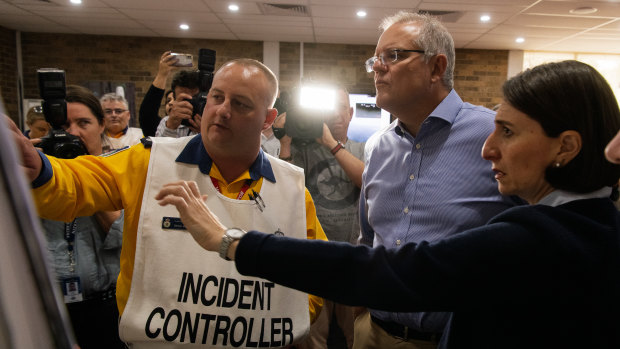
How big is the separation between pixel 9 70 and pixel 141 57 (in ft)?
7.38

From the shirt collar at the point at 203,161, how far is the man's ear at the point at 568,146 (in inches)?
34.9

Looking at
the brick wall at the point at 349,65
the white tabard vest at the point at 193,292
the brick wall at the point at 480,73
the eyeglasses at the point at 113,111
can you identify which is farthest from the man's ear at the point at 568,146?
the brick wall at the point at 480,73

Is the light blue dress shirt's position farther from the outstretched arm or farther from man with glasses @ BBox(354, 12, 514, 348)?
the outstretched arm

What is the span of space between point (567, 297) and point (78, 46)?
28.1 ft

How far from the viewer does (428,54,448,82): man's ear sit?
62.2 inches

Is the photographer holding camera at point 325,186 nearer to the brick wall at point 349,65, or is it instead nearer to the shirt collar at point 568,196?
the shirt collar at point 568,196

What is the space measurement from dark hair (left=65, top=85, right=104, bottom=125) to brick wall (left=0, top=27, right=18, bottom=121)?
6331 millimetres

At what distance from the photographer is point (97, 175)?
1.26 m

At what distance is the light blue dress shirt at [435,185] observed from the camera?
135cm

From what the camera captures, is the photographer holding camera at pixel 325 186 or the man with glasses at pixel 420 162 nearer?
the man with glasses at pixel 420 162

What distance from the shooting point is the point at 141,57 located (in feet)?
24.7

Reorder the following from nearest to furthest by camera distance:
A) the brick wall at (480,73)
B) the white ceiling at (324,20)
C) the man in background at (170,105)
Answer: the man in background at (170,105), the white ceiling at (324,20), the brick wall at (480,73)

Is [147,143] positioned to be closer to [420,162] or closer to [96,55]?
[420,162]

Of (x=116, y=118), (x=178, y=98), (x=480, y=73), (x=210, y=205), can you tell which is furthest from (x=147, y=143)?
(x=480, y=73)
